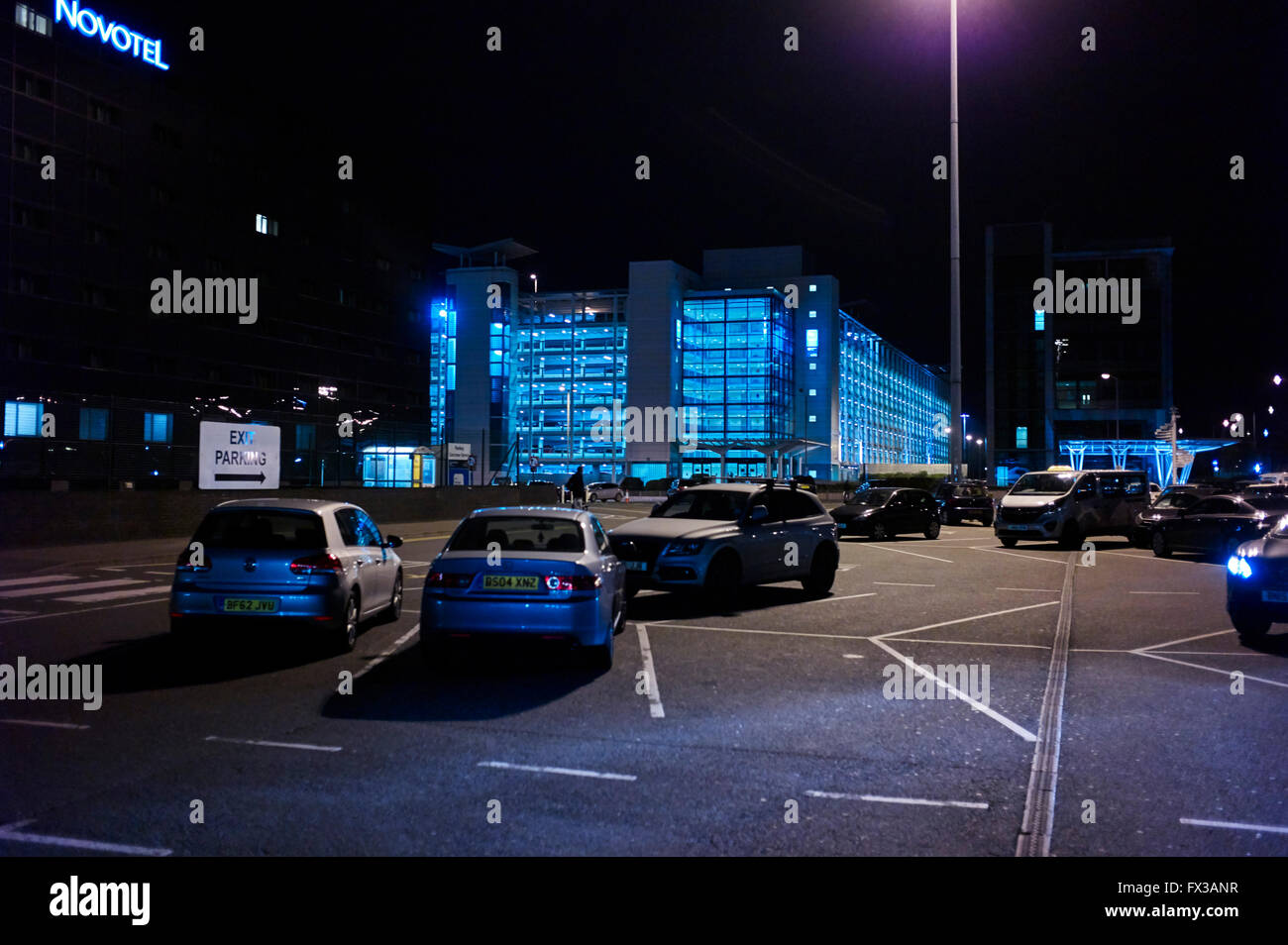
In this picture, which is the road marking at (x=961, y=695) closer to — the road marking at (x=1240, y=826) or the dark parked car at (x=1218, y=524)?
the road marking at (x=1240, y=826)

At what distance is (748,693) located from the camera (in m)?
8.28

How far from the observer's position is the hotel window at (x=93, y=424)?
75.7 ft

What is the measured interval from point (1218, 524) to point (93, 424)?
978 inches

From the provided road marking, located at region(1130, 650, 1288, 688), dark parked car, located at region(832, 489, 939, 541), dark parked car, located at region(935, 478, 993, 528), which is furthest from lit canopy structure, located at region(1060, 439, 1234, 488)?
road marking, located at region(1130, 650, 1288, 688)

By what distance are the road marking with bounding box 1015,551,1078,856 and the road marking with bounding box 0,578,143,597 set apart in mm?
13089

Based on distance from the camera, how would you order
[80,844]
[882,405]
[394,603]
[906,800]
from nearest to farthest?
[80,844], [906,800], [394,603], [882,405]

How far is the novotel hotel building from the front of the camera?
9694 cm

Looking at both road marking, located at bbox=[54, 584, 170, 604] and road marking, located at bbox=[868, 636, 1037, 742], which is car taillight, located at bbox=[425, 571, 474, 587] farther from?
road marking, located at bbox=[54, 584, 170, 604]

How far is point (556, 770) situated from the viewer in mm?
5922

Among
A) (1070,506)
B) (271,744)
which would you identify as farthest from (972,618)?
(1070,506)

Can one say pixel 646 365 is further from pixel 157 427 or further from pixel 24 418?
pixel 24 418
